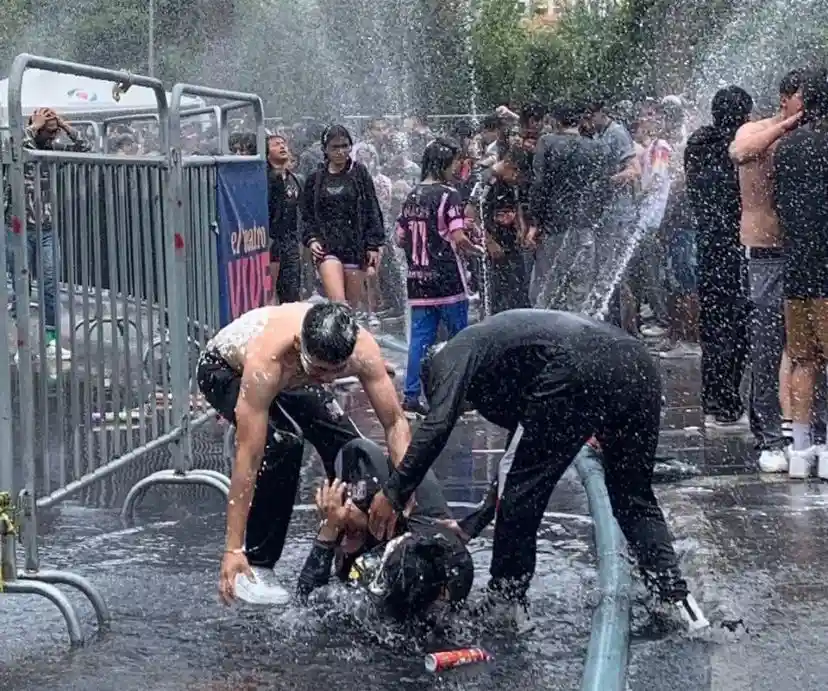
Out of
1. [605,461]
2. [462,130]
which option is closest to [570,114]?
[605,461]

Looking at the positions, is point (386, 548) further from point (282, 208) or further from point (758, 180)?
point (282, 208)

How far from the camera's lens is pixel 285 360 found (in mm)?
5770

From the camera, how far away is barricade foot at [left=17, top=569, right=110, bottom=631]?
5809 mm

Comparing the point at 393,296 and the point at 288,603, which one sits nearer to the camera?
the point at 288,603

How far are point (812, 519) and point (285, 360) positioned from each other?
2.92 metres

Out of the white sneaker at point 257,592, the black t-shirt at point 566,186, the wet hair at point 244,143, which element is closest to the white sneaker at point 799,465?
the white sneaker at point 257,592

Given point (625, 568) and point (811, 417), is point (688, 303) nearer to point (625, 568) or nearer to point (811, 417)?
point (811, 417)

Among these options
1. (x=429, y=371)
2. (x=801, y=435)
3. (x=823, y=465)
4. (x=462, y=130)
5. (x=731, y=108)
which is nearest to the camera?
(x=429, y=371)

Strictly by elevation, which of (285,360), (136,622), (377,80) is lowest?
(136,622)

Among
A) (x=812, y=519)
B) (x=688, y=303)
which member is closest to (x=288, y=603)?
(x=812, y=519)

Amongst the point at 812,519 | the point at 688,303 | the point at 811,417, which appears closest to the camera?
the point at 812,519

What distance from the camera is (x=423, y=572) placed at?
5598 mm

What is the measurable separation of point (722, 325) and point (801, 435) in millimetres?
1719

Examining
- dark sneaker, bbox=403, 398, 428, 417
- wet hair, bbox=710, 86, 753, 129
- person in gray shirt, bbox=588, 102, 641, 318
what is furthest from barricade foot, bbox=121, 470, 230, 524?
person in gray shirt, bbox=588, 102, 641, 318
